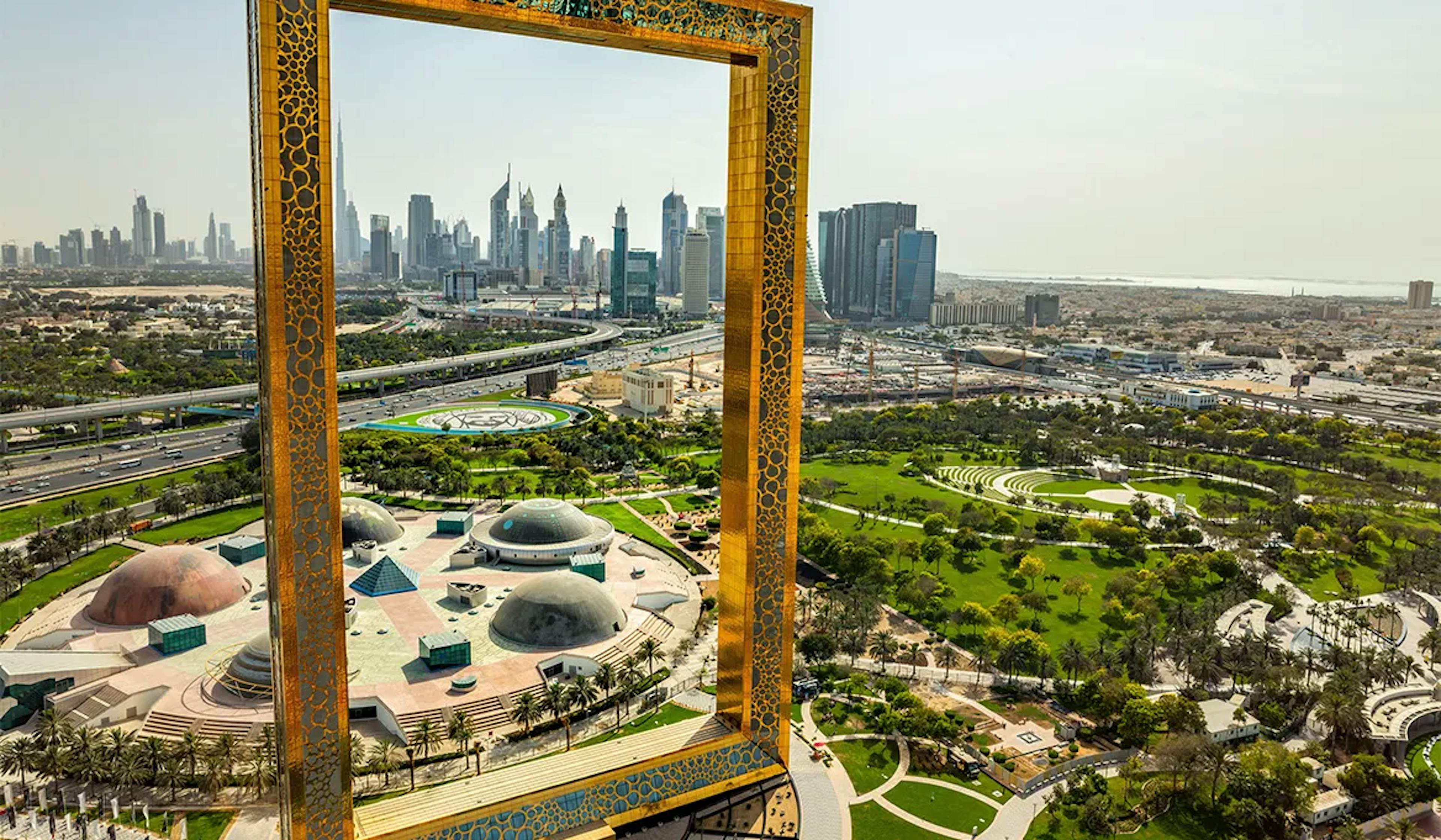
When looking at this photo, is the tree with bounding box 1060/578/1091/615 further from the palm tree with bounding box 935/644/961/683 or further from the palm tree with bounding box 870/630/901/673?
the palm tree with bounding box 870/630/901/673

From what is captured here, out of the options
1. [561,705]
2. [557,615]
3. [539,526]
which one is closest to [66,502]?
[539,526]

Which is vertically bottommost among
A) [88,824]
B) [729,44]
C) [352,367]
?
[88,824]

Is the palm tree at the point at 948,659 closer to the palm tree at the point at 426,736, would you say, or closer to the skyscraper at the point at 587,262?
the palm tree at the point at 426,736

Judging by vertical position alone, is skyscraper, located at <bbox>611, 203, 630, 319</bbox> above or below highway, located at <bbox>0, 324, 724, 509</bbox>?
above

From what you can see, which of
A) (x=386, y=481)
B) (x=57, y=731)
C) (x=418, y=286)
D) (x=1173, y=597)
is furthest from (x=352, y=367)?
(x=418, y=286)

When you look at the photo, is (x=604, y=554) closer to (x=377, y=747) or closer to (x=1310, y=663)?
(x=377, y=747)

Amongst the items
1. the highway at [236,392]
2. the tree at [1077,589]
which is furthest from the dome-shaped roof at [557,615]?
the tree at [1077,589]

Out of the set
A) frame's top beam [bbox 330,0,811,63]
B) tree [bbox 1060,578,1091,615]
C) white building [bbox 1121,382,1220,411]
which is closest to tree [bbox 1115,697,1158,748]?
tree [bbox 1060,578,1091,615]
